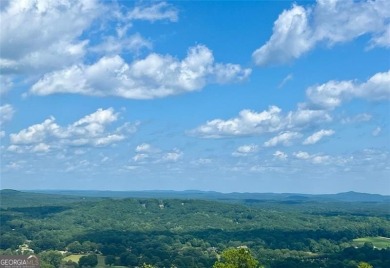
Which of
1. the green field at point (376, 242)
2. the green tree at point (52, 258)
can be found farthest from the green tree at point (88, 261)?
the green field at point (376, 242)

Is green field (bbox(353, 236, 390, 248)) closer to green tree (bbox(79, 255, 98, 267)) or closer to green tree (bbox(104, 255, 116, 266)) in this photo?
green tree (bbox(104, 255, 116, 266))

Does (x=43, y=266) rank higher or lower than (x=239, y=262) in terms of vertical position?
lower

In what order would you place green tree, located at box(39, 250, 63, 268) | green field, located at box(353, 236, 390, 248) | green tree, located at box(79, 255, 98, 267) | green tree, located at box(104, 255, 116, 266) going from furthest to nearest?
green field, located at box(353, 236, 390, 248)
green tree, located at box(104, 255, 116, 266)
green tree, located at box(79, 255, 98, 267)
green tree, located at box(39, 250, 63, 268)

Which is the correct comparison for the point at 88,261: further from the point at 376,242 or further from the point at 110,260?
the point at 376,242

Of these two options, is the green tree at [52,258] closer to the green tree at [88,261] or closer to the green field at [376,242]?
the green tree at [88,261]

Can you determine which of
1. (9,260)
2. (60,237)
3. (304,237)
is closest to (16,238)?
(60,237)

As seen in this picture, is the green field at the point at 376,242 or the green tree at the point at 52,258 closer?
the green tree at the point at 52,258

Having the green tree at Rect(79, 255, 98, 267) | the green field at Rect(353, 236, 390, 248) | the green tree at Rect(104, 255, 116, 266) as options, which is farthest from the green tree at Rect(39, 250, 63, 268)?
the green field at Rect(353, 236, 390, 248)

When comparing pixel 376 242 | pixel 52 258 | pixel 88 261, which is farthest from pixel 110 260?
pixel 376 242

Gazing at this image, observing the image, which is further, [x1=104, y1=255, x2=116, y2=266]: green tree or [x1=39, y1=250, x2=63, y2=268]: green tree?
[x1=104, y1=255, x2=116, y2=266]: green tree

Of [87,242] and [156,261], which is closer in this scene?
[156,261]

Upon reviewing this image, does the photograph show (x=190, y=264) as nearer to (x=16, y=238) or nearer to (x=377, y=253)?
(x=377, y=253)
